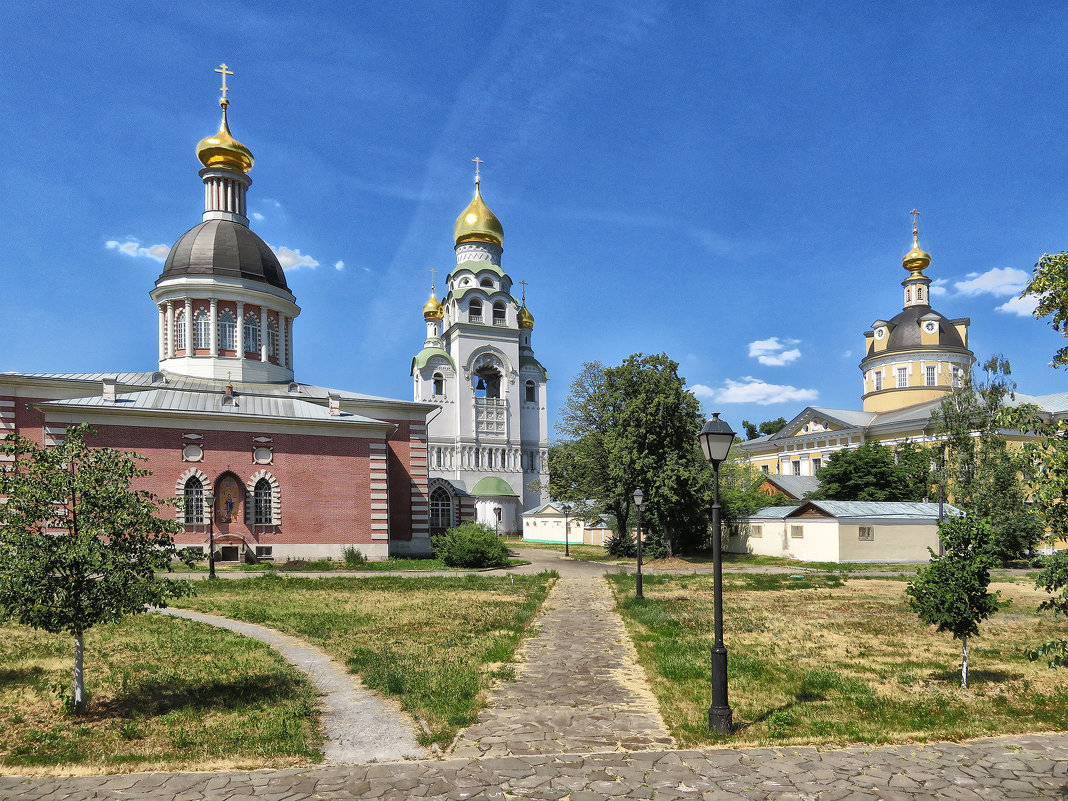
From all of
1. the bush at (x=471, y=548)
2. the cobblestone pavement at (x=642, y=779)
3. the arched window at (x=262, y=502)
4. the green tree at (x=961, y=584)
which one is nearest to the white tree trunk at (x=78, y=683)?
the cobblestone pavement at (x=642, y=779)

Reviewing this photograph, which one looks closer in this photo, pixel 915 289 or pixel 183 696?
pixel 183 696

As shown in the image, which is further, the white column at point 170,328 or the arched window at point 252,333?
the arched window at point 252,333

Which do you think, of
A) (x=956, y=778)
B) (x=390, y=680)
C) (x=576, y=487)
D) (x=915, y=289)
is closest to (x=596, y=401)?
(x=576, y=487)

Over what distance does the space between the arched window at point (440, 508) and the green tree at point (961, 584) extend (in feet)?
133

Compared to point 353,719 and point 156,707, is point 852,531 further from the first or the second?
point 156,707

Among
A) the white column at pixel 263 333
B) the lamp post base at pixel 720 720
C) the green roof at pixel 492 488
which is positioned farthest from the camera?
the green roof at pixel 492 488

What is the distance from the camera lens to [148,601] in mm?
8570

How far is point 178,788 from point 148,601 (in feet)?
9.45

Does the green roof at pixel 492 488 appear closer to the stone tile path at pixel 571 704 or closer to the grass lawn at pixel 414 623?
the grass lawn at pixel 414 623

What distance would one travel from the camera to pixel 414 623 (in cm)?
1503

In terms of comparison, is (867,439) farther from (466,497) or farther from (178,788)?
(178,788)

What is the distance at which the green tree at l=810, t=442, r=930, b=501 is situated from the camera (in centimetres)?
4581

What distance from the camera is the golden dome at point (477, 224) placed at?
6606 cm

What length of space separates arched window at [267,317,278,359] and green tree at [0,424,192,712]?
3116 cm
